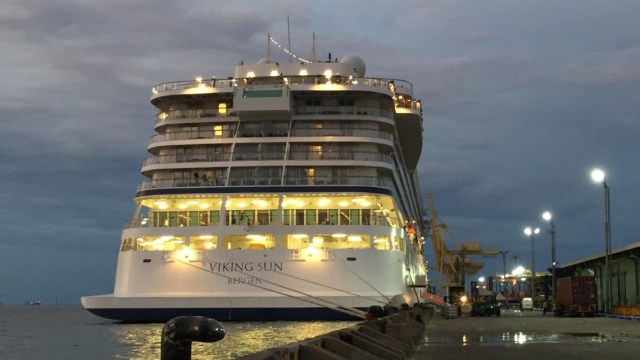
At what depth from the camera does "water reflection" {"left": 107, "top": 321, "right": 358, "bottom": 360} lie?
28.8 meters

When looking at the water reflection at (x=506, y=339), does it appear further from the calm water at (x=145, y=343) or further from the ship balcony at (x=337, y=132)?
the ship balcony at (x=337, y=132)

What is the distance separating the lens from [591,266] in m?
69.1

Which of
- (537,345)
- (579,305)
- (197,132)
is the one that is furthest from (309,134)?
(537,345)

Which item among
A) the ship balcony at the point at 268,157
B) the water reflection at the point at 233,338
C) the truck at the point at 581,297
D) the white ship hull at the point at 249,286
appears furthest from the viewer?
the truck at the point at 581,297

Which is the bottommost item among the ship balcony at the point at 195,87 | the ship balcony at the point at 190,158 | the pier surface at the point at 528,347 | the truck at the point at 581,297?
the pier surface at the point at 528,347

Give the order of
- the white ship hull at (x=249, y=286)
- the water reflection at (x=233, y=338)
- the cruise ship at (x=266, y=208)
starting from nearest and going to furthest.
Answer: the water reflection at (x=233, y=338)
the white ship hull at (x=249, y=286)
the cruise ship at (x=266, y=208)

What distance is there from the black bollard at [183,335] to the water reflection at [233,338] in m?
17.5

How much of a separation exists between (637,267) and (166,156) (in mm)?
30987

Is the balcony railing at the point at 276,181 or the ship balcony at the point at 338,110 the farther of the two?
the ship balcony at the point at 338,110

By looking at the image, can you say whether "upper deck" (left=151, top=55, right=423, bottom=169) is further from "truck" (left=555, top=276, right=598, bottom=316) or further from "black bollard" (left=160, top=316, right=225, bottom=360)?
"black bollard" (left=160, top=316, right=225, bottom=360)

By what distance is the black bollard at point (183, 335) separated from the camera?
20.1 ft

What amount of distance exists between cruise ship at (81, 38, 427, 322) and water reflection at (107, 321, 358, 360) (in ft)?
3.22

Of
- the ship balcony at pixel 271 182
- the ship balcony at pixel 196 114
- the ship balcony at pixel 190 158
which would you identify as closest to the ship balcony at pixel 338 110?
the ship balcony at pixel 196 114

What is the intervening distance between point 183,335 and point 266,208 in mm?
39865
